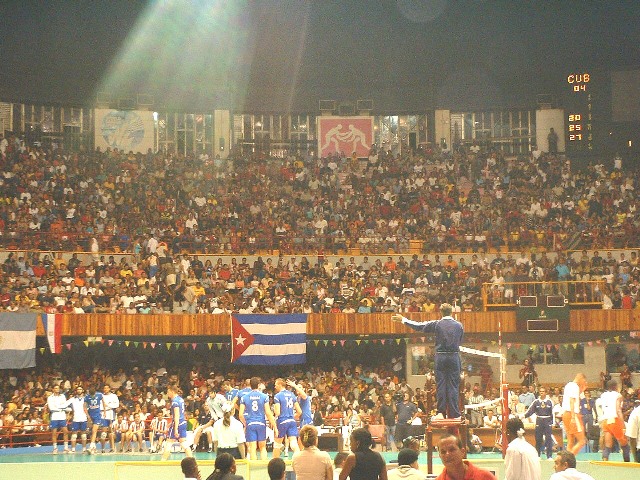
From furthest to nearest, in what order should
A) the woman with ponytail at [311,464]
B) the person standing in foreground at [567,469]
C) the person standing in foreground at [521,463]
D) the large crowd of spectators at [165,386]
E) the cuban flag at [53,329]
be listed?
the cuban flag at [53,329]
the large crowd of spectators at [165,386]
the person standing in foreground at [521,463]
the woman with ponytail at [311,464]
the person standing in foreground at [567,469]

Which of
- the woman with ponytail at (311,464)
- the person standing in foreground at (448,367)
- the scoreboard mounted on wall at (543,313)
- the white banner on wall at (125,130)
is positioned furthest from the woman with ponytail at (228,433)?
the white banner on wall at (125,130)

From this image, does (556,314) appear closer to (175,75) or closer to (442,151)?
(442,151)

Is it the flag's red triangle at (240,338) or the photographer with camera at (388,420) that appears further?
the flag's red triangle at (240,338)

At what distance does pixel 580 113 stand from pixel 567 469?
34826 mm

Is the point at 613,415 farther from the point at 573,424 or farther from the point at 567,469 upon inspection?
the point at 567,469

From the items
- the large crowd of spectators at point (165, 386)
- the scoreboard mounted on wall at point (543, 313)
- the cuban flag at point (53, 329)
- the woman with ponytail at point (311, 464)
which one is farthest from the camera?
the scoreboard mounted on wall at point (543, 313)

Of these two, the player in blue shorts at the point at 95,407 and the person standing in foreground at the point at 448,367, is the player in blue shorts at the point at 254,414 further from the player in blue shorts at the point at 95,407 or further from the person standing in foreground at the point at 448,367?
the player in blue shorts at the point at 95,407

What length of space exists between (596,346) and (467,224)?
744 cm

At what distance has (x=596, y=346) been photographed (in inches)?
1255

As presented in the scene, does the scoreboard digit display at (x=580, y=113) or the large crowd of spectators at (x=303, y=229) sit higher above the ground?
the scoreboard digit display at (x=580, y=113)

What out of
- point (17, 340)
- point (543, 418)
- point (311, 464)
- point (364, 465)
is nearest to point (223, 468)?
→ point (311, 464)

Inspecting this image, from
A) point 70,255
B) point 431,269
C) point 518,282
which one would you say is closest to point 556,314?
point 518,282

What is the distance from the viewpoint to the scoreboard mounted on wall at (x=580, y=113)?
41.4m

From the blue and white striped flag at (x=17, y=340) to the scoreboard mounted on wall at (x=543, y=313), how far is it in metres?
15.5
